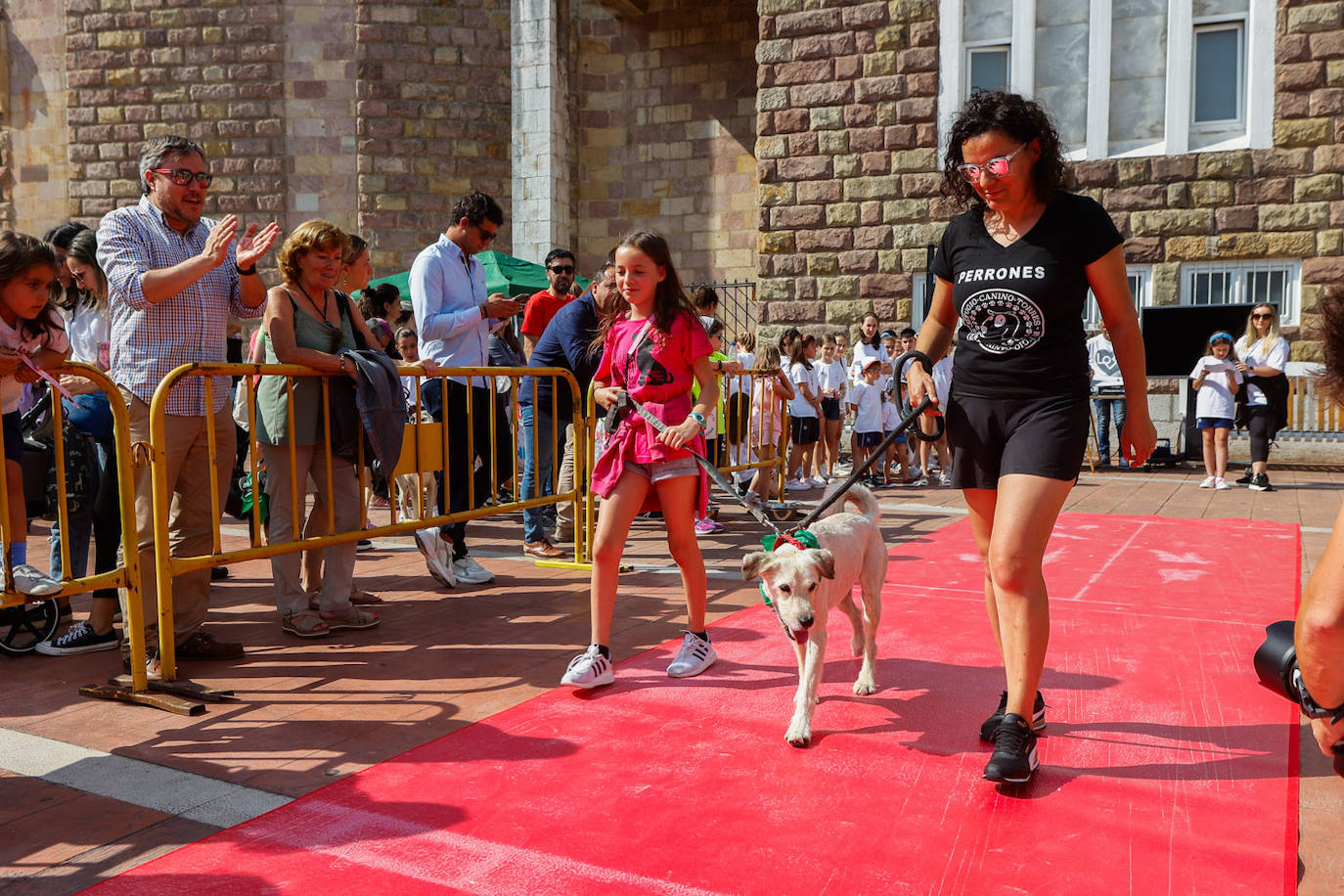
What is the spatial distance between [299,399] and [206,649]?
1270 mm

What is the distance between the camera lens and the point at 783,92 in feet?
51.0

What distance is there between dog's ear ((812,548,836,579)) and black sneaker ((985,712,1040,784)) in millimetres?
748

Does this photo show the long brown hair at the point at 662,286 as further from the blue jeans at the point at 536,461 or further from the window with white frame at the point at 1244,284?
the window with white frame at the point at 1244,284

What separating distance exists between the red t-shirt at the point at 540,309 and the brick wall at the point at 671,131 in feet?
36.7

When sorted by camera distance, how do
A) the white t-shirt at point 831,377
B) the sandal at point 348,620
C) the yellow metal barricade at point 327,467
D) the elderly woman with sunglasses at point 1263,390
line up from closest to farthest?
1. the yellow metal barricade at point 327,467
2. the sandal at point 348,620
3. the elderly woman with sunglasses at point 1263,390
4. the white t-shirt at point 831,377

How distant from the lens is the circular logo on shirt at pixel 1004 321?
3.42 metres

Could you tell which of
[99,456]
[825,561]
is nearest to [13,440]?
[99,456]

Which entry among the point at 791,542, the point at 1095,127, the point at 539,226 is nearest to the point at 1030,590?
the point at 791,542

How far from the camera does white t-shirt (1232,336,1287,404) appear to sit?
11758 mm

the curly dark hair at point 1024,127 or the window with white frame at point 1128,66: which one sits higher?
the window with white frame at point 1128,66

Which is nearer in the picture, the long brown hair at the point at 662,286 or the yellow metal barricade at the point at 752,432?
the long brown hair at the point at 662,286

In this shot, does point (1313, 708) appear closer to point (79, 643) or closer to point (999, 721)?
point (999, 721)

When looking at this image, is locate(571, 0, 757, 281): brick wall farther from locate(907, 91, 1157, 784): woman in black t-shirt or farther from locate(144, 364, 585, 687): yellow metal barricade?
locate(907, 91, 1157, 784): woman in black t-shirt

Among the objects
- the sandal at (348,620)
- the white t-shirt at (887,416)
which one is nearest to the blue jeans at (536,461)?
the sandal at (348,620)
